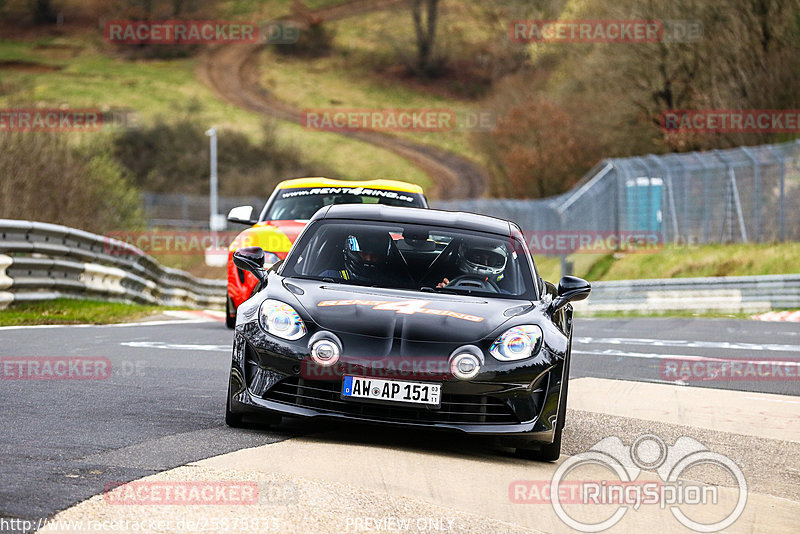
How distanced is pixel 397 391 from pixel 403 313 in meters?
0.49

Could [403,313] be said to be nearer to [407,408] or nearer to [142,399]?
[407,408]

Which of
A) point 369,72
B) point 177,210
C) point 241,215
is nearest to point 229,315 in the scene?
point 241,215

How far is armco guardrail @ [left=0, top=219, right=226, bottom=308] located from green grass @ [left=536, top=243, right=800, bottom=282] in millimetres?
13105

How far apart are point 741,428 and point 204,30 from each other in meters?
110

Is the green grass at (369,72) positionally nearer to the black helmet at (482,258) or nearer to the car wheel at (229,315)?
the car wheel at (229,315)

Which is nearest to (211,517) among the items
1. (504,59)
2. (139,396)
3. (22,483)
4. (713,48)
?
(22,483)

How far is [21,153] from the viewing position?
30.7 metres

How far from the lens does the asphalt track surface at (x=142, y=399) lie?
5633mm

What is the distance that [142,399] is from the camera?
828 centimetres

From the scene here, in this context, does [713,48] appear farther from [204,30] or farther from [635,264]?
[204,30]

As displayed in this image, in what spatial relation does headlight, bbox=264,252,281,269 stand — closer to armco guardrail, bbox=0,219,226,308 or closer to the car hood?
armco guardrail, bbox=0,219,226,308

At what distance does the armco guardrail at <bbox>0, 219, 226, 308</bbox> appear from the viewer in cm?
1630

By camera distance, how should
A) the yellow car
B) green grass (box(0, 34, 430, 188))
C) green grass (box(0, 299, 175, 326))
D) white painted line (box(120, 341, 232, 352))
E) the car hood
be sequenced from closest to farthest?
the car hood
white painted line (box(120, 341, 232, 352))
the yellow car
green grass (box(0, 299, 175, 326))
green grass (box(0, 34, 430, 188))

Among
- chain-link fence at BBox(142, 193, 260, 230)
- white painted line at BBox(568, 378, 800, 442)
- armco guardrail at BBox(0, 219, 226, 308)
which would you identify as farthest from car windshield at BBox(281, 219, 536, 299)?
chain-link fence at BBox(142, 193, 260, 230)
